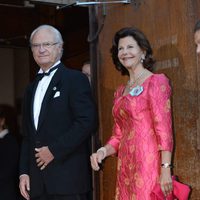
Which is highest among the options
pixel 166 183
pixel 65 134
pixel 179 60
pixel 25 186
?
pixel 179 60

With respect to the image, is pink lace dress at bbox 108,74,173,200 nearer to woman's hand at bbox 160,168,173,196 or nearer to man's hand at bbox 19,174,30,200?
woman's hand at bbox 160,168,173,196

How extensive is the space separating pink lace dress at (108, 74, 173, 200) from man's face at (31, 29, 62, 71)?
57cm

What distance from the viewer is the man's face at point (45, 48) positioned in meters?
2.63

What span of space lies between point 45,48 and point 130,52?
546 mm

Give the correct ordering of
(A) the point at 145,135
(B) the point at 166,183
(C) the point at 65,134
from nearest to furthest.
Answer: (B) the point at 166,183 → (A) the point at 145,135 → (C) the point at 65,134

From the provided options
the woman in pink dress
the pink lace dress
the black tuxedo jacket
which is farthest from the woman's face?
the black tuxedo jacket

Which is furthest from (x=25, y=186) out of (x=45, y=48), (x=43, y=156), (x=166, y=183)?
(x=166, y=183)

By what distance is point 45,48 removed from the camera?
8.63ft

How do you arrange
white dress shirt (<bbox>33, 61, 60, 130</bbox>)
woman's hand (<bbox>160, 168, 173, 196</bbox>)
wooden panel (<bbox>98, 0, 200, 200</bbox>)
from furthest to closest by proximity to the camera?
white dress shirt (<bbox>33, 61, 60, 130</bbox>)
wooden panel (<bbox>98, 0, 200, 200</bbox>)
woman's hand (<bbox>160, 168, 173, 196</bbox>)

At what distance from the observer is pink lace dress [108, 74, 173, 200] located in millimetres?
2111

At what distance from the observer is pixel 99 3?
Answer: 295 cm

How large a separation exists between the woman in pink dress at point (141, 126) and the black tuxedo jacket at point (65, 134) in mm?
188

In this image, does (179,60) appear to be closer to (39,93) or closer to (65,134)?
(65,134)

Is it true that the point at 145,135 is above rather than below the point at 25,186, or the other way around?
above
